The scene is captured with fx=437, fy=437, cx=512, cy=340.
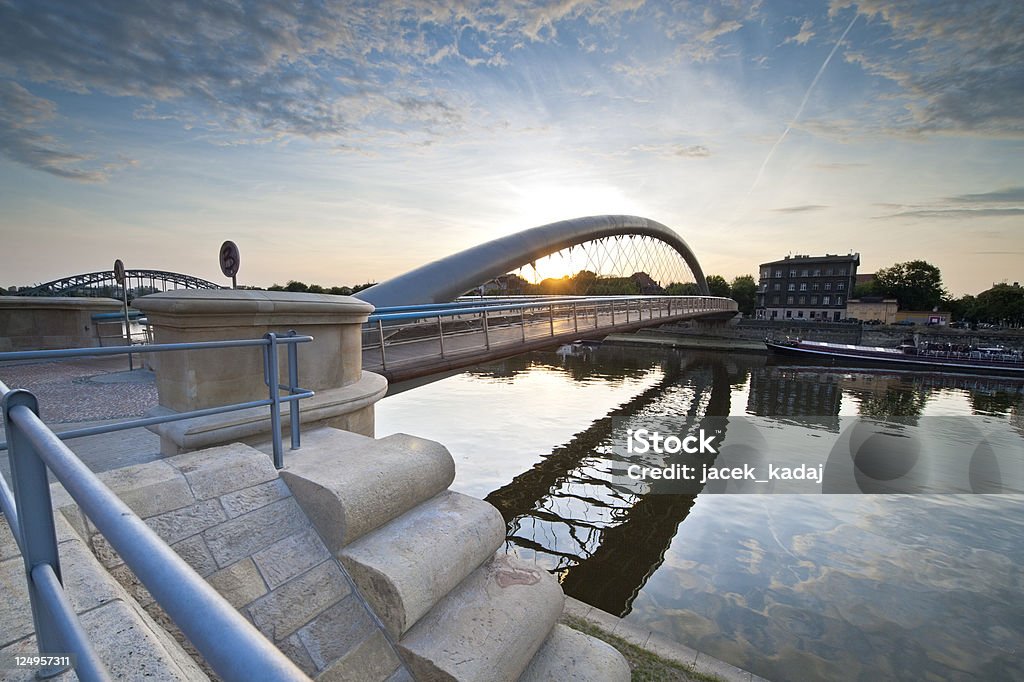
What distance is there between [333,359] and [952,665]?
303 inches

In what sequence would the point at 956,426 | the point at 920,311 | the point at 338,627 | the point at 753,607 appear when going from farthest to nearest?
the point at 920,311
the point at 956,426
the point at 753,607
the point at 338,627

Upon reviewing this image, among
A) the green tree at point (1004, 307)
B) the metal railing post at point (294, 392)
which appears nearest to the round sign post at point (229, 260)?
the metal railing post at point (294, 392)

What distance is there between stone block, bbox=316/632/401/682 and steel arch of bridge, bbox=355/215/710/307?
49.1 feet

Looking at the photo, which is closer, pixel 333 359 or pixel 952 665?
pixel 333 359

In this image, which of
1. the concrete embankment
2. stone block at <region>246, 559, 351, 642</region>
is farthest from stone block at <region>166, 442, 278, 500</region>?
the concrete embankment

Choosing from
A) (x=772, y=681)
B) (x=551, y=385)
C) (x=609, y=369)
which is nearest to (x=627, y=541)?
(x=772, y=681)

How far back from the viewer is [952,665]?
16.4 ft

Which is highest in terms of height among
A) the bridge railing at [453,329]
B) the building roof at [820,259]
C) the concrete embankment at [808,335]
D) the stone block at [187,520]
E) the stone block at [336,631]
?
the building roof at [820,259]

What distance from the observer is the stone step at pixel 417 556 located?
84.4 inches

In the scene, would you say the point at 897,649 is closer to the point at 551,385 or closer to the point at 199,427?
the point at 199,427

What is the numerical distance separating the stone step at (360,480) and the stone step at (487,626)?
1.90 feet

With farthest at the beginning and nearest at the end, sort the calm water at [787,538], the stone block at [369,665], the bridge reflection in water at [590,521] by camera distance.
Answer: the bridge reflection in water at [590,521] < the calm water at [787,538] < the stone block at [369,665]

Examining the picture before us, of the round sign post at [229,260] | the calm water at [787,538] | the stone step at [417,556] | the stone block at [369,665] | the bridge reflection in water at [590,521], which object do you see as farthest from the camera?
the bridge reflection in water at [590,521]

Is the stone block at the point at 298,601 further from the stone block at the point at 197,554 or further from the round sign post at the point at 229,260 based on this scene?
the round sign post at the point at 229,260
